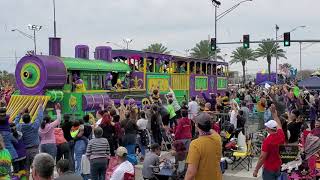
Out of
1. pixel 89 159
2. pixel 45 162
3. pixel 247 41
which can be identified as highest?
pixel 247 41

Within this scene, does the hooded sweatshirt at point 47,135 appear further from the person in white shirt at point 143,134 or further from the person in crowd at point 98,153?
the person in white shirt at point 143,134

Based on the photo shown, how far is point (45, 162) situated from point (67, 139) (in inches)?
262

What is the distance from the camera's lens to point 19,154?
9.45m

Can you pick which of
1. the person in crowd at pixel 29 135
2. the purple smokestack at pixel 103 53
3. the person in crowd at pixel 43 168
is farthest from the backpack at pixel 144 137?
the person in crowd at pixel 43 168

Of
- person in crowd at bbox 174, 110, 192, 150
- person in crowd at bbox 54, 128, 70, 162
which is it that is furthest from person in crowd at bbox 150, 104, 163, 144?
person in crowd at bbox 54, 128, 70, 162

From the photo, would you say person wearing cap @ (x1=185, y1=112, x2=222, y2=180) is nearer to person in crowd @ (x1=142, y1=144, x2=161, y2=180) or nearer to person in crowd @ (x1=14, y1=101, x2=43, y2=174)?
person in crowd @ (x1=142, y1=144, x2=161, y2=180)

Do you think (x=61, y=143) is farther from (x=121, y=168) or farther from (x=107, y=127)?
(x=121, y=168)

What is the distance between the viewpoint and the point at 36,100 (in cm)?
1616

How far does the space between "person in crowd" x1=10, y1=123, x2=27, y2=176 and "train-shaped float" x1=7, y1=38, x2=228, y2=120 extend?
6.23 m

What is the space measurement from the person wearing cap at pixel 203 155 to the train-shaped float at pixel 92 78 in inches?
437

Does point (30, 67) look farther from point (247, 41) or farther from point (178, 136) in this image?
point (247, 41)

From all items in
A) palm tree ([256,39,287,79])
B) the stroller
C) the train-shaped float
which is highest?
palm tree ([256,39,287,79])

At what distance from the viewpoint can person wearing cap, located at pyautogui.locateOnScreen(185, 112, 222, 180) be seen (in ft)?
17.9

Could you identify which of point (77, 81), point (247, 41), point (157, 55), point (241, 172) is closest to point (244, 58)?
point (247, 41)
